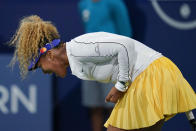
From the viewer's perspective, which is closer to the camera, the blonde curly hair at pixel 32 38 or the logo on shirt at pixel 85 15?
the blonde curly hair at pixel 32 38

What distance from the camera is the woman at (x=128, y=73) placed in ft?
9.37

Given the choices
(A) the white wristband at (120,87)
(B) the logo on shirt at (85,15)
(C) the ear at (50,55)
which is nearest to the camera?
(A) the white wristband at (120,87)

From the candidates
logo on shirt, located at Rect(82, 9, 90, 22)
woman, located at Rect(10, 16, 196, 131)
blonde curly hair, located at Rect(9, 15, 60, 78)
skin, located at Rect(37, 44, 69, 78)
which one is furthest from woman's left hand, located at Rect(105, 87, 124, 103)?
logo on shirt, located at Rect(82, 9, 90, 22)

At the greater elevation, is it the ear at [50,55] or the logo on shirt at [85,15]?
the logo on shirt at [85,15]

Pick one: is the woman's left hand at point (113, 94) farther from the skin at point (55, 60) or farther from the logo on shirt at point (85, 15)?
the logo on shirt at point (85, 15)

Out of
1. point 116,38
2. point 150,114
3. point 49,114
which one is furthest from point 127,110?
point 49,114

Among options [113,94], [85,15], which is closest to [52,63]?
[113,94]

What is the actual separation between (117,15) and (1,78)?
1212 millimetres

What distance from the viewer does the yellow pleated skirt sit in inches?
114

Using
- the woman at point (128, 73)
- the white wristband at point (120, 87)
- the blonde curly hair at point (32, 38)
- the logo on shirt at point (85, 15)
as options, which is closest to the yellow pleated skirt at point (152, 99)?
the woman at point (128, 73)

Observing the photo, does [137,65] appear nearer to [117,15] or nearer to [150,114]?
[150,114]

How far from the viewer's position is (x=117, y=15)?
4609 mm

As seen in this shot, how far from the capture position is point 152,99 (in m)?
2.91

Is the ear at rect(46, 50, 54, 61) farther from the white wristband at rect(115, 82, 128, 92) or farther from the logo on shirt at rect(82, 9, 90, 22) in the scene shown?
the logo on shirt at rect(82, 9, 90, 22)
